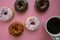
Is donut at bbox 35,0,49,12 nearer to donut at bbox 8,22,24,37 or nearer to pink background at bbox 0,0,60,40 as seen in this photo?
pink background at bbox 0,0,60,40

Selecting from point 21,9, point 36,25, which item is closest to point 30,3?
point 21,9

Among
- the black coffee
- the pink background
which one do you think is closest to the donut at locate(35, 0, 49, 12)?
the pink background

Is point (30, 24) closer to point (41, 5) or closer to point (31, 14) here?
point (31, 14)

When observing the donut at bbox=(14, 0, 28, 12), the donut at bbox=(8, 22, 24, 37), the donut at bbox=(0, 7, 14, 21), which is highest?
the donut at bbox=(14, 0, 28, 12)

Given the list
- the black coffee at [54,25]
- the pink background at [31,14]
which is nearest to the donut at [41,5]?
the pink background at [31,14]

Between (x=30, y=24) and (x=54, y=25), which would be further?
(x=30, y=24)

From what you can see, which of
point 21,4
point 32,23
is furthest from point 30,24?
point 21,4
